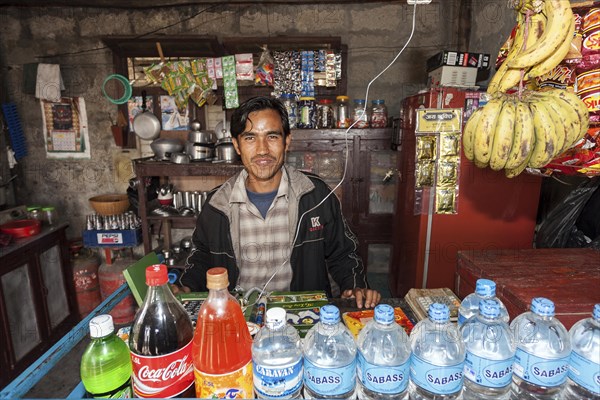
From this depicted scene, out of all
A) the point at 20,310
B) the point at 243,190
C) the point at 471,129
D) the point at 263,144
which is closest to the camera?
the point at 471,129

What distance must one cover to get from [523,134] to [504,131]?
0.14 ft

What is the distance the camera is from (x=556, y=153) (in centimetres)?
93

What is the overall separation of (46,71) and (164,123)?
1246 millimetres

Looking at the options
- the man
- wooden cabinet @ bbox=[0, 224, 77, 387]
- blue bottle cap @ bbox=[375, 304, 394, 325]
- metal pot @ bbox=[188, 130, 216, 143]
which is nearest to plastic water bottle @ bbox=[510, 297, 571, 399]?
blue bottle cap @ bbox=[375, 304, 394, 325]

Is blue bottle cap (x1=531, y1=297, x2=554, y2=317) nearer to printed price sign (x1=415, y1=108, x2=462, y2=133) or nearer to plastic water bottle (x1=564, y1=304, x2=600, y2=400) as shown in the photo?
plastic water bottle (x1=564, y1=304, x2=600, y2=400)

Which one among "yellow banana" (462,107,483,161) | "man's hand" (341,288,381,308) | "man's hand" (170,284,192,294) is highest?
"yellow banana" (462,107,483,161)

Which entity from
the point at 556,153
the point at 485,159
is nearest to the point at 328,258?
the point at 485,159

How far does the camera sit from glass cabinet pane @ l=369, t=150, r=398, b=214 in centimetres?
356

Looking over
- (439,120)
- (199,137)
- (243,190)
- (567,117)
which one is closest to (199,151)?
(199,137)

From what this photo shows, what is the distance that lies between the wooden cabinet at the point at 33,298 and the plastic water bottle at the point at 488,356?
320cm

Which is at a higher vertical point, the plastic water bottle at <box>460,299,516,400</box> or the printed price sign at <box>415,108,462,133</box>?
the printed price sign at <box>415,108,462,133</box>

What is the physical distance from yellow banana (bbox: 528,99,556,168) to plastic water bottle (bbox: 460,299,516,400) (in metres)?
0.48

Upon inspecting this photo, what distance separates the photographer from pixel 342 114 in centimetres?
346

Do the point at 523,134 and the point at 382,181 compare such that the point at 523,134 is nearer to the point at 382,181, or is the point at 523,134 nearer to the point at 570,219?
the point at 570,219
